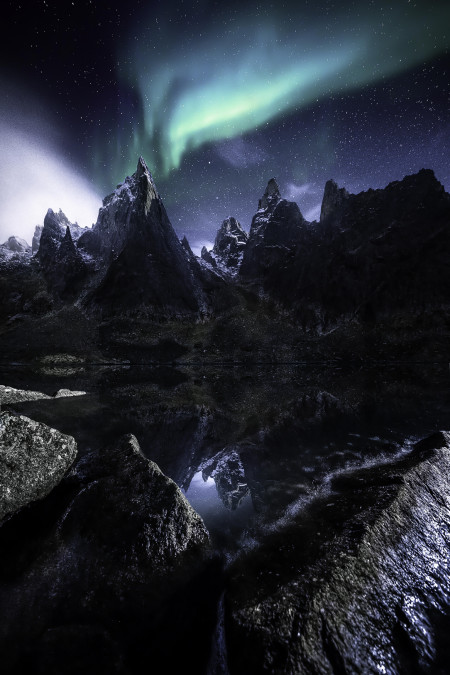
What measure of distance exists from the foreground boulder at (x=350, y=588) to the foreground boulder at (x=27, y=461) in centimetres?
556

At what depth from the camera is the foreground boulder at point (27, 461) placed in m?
6.93

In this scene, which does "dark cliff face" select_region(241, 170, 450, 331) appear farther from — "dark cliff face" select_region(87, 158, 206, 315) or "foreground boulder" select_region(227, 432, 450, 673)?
"foreground boulder" select_region(227, 432, 450, 673)

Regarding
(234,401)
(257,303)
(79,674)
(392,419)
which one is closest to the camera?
(79,674)


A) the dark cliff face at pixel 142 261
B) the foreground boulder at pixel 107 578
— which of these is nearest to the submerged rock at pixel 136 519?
the foreground boulder at pixel 107 578

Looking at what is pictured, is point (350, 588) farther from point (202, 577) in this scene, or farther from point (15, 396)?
point (15, 396)

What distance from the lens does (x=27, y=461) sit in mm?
7359

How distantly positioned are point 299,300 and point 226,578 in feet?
475

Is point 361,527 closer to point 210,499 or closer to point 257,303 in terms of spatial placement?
point 210,499

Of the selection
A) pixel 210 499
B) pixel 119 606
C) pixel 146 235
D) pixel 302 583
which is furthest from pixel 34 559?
pixel 146 235

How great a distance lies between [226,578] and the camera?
5.42 metres

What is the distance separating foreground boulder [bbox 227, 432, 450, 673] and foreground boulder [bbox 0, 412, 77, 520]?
18.2ft

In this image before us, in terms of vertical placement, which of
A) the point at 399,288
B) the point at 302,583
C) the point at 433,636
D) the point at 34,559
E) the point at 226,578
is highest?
the point at 399,288

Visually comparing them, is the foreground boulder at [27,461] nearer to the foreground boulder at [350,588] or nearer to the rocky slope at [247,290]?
the foreground boulder at [350,588]

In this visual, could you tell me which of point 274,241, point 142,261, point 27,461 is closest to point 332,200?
point 274,241
